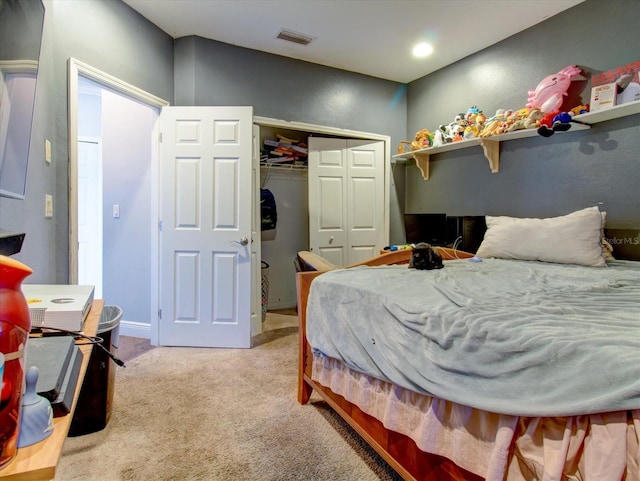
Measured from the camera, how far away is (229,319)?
3.07 m

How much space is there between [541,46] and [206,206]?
298 centimetres

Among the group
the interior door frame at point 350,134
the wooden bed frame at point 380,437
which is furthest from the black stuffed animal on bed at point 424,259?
the interior door frame at point 350,134

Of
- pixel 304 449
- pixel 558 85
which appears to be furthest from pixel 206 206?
pixel 558 85

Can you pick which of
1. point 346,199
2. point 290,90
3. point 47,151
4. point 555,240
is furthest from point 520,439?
point 290,90

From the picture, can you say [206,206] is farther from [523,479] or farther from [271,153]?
[523,479]

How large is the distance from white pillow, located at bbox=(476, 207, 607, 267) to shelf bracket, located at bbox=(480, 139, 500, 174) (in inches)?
35.3

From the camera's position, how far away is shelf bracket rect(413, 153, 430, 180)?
3.90 meters

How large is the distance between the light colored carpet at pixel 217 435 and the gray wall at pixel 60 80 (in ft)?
2.87

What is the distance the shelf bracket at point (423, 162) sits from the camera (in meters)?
3.90

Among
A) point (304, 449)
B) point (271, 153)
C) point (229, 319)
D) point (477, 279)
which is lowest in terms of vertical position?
point (304, 449)

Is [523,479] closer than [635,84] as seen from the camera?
Yes

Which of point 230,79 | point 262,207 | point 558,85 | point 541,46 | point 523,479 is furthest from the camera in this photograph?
point 262,207

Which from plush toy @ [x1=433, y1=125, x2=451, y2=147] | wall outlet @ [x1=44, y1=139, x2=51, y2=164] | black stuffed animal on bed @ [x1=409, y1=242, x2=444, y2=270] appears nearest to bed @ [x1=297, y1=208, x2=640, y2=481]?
black stuffed animal on bed @ [x1=409, y1=242, x2=444, y2=270]

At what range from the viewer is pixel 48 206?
203 cm
